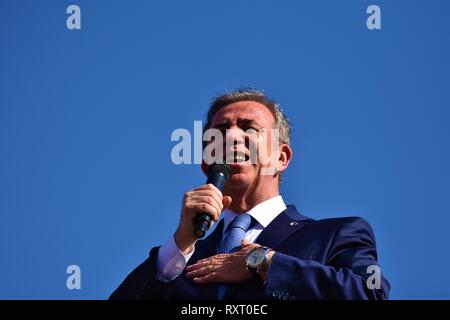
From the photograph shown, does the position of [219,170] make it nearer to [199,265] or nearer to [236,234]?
[236,234]

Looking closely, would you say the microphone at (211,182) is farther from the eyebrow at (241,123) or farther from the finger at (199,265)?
the eyebrow at (241,123)

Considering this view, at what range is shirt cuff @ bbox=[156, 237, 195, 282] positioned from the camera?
6.93 metres

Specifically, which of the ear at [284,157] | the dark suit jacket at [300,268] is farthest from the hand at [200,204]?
the ear at [284,157]

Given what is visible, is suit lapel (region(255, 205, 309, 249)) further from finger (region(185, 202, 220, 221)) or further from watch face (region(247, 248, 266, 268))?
finger (region(185, 202, 220, 221))

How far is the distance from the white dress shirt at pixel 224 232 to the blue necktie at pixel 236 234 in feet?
0.13

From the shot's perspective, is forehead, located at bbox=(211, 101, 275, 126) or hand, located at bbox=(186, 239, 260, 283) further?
forehead, located at bbox=(211, 101, 275, 126)

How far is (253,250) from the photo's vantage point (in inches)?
256

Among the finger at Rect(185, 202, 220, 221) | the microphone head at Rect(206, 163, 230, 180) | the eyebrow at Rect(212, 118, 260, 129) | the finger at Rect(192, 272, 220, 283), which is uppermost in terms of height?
the eyebrow at Rect(212, 118, 260, 129)

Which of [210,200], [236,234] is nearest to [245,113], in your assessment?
[236,234]

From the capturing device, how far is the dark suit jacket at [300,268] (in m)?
6.26

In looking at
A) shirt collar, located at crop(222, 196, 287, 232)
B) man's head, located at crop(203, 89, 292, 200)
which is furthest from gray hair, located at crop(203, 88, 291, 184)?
shirt collar, located at crop(222, 196, 287, 232)

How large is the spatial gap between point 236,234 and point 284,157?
1.26 metres
